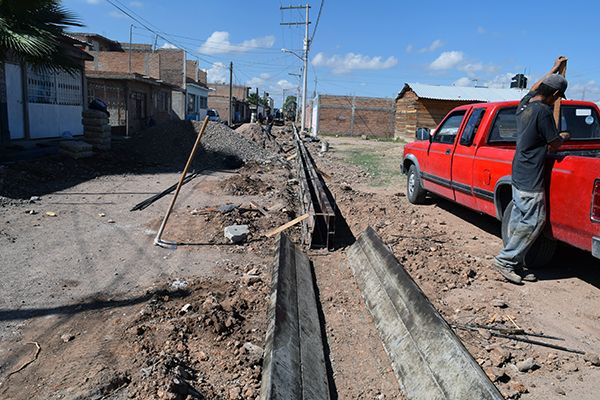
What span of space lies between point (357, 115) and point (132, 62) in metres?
19.5

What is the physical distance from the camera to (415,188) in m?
9.69

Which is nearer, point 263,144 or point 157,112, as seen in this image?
point 263,144

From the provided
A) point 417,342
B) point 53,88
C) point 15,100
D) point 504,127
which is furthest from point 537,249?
point 53,88

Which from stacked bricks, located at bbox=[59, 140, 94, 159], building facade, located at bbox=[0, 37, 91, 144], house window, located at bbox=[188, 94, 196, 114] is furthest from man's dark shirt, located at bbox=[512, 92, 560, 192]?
house window, located at bbox=[188, 94, 196, 114]

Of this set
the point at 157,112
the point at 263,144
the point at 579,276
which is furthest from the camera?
the point at 157,112

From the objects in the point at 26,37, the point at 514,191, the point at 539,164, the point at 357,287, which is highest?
the point at 26,37

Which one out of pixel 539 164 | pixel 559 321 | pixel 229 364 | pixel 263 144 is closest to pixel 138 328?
pixel 229 364

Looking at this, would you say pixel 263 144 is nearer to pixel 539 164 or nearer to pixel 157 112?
pixel 157 112

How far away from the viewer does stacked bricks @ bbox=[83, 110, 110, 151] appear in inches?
650

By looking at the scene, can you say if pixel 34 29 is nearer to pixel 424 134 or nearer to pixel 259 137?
pixel 424 134

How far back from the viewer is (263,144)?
25.1 m

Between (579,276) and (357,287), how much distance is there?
2560 millimetres

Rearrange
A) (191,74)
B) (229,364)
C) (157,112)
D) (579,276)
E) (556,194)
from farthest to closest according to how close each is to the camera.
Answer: (191,74) < (157,112) < (579,276) < (556,194) < (229,364)

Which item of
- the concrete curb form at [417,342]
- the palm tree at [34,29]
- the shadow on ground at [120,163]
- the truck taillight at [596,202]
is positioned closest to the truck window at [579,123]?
the truck taillight at [596,202]
